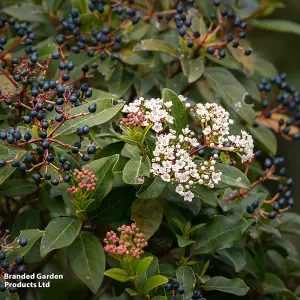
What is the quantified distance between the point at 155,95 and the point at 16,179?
31.1 inches

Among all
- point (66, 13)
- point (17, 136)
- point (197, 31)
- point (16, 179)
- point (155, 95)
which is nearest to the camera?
point (17, 136)

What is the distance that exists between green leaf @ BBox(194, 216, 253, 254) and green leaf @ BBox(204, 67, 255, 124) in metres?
0.61

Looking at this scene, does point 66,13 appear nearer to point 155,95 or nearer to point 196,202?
point 155,95

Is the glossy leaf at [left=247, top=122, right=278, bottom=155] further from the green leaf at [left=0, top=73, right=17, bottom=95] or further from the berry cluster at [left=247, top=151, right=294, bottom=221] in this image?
the green leaf at [left=0, top=73, right=17, bottom=95]

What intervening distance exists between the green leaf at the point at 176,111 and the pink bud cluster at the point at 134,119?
11 centimetres

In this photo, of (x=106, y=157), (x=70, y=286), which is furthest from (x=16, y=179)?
(x=70, y=286)

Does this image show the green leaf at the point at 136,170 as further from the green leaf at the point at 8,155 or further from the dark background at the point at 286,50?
the dark background at the point at 286,50

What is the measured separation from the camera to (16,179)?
6.84ft

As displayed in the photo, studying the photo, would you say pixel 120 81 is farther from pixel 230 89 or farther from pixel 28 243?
pixel 28 243

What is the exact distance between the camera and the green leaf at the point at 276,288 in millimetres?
2314

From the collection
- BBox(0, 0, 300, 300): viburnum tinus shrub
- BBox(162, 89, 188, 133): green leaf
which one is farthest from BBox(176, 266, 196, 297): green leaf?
BBox(162, 89, 188, 133): green leaf

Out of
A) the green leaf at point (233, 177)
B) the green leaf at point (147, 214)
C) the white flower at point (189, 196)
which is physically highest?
the green leaf at point (233, 177)

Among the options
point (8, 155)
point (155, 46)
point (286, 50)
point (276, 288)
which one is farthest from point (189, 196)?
point (286, 50)

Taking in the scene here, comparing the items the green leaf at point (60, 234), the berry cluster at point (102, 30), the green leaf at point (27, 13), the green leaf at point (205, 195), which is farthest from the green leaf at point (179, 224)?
the green leaf at point (27, 13)
